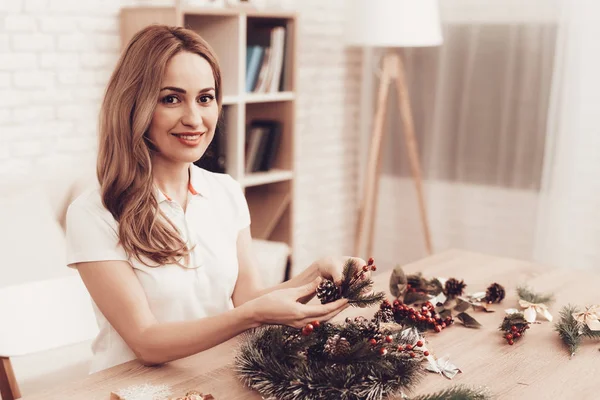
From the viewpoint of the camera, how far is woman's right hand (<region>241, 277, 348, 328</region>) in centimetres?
127

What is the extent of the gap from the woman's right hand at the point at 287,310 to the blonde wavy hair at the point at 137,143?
0.29 m

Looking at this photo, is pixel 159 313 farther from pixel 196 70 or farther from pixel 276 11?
pixel 276 11

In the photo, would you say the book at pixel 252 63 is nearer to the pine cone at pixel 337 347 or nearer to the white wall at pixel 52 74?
the white wall at pixel 52 74

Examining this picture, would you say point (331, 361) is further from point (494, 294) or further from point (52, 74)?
point (52, 74)

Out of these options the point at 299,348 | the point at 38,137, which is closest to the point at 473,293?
the point at 299,348

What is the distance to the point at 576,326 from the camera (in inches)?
59.2

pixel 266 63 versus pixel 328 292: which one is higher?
pixel 266 63

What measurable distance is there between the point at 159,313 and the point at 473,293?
76cm

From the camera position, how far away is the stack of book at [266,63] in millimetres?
3248

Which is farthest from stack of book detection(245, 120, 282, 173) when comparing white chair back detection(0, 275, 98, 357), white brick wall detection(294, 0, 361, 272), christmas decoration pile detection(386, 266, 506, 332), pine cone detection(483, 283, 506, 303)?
pine cone detection(483, 283, 506, 303)

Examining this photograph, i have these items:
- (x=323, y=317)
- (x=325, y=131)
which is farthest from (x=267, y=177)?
(x=323, y=317)

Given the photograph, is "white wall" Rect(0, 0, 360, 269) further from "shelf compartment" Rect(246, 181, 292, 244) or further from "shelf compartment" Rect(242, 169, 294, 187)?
"shelf compartment" Rect(246, 181, 292, 244)

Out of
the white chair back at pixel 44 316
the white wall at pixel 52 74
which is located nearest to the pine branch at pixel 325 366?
the white chair back at pixel 44 316

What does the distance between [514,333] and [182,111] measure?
2.67 ft
